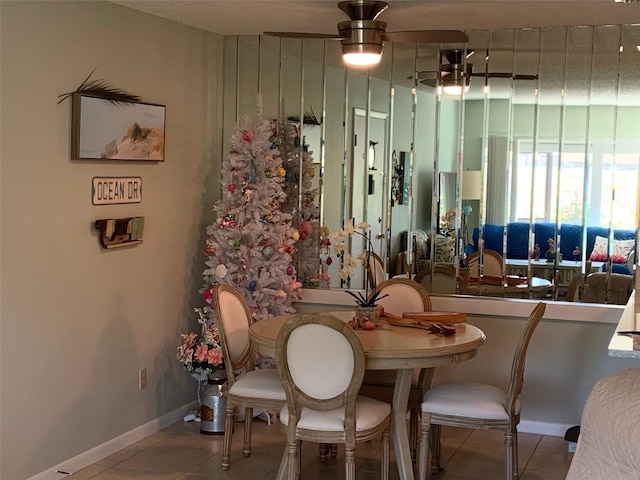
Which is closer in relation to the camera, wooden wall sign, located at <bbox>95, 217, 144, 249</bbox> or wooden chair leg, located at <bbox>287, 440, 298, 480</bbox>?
wooden chair leg, located at <bbox>287, 440, 298, 480</bbox>

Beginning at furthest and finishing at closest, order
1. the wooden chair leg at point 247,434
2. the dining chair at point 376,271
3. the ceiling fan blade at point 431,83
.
A: the dining chair at point 376,271, the ceiling fan blade at point 431,83, the wooden chair leg at point 247,434

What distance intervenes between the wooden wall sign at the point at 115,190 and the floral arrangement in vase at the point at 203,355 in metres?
0.90

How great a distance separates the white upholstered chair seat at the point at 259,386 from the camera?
4426 millimetres

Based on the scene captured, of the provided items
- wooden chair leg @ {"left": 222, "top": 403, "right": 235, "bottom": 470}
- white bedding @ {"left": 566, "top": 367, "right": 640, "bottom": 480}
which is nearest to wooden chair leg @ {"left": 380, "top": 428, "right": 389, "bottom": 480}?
wooden chair leg @ {"left": 222, "top": 403, "right": 235, "bottom": 470}

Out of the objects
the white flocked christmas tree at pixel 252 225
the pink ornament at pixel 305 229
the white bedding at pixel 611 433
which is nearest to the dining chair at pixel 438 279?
the pink ornament at pixel 305 229

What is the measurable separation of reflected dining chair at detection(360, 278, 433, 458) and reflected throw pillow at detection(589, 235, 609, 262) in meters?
1.08

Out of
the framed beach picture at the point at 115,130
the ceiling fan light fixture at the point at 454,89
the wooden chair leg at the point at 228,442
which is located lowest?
the wooden chair leg at the point at 228,442

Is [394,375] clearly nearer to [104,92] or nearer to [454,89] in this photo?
[454,89]

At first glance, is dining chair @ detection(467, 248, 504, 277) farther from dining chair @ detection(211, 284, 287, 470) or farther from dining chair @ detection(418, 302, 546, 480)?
dining chair @ detection(211, 284, 287, 470)

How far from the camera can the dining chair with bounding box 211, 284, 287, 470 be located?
4.46 m

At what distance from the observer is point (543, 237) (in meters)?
5.40

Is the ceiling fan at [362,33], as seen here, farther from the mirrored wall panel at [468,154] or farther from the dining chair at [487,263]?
the dining chair at [487,263]

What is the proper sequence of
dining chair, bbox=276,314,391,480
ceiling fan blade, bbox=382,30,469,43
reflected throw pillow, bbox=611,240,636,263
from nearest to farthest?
dining chair, bbox=276,314,391,480
ceiling fan blade, bbox=382,30,469,43
reflected throw pillow, bbox=611,240,636,263

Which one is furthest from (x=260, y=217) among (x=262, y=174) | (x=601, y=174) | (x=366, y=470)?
(x=601, y=174)
